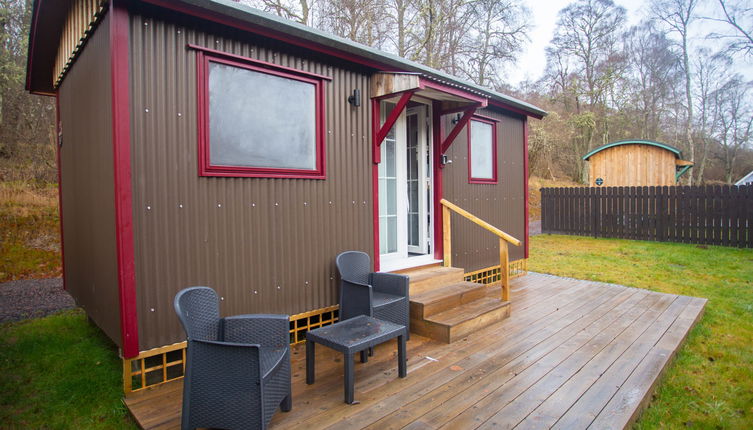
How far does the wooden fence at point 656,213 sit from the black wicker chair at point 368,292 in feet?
31.4

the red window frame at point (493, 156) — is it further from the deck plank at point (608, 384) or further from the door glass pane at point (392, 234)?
the deck plank at point (608, 384)

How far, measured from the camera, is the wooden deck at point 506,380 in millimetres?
2358

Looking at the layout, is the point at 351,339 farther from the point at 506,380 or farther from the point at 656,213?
the point at 656,213

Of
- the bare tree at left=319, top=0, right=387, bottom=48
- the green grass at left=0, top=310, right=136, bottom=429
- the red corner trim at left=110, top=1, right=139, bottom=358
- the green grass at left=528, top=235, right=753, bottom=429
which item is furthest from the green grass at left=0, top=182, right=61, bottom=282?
the bare tree at left=319, top=0, right=387, bottom=48

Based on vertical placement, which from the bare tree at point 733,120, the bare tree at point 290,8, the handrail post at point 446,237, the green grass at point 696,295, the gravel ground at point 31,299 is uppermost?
the bare tree at point 290,8

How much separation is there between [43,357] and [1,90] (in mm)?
8444

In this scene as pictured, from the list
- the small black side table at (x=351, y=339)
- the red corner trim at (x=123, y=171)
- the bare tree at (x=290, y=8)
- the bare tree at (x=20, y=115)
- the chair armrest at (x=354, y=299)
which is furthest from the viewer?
A: the bare tree at (x=290, y=8)

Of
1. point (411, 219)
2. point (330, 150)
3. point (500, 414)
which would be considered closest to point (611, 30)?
point (411, 219)

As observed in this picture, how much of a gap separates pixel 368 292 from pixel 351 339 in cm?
69

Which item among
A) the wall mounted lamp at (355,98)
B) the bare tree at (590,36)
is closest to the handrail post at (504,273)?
the wall mounted lamp at (355,98)

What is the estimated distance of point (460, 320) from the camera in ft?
12.2

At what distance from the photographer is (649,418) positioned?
2.57m

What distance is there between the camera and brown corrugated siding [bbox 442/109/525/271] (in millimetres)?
5418

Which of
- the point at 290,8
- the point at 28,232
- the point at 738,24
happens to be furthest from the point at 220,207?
the point at 738,24
